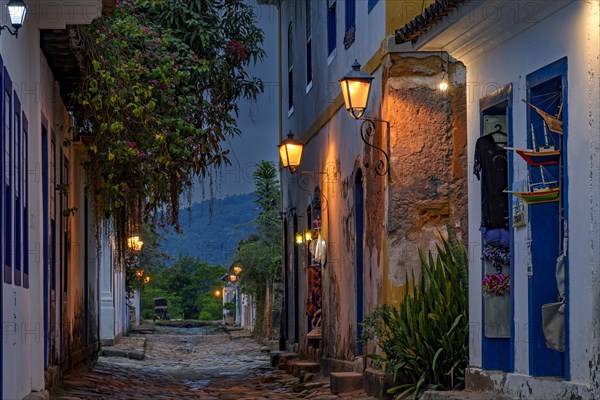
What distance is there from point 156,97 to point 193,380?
5.80 metres

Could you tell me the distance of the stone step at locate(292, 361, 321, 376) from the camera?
787 inches

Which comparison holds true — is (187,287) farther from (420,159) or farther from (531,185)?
(531,185)

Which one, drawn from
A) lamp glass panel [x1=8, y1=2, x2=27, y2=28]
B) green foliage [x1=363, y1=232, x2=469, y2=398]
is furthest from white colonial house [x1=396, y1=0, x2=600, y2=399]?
lamp glass panel [x1=8, y1=2, x2=27, y2=28]

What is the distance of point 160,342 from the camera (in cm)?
3994

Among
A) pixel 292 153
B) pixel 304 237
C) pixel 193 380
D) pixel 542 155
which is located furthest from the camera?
pixel 304 237

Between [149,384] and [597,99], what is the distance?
41.2 feet

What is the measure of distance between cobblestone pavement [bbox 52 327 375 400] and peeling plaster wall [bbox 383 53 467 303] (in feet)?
6.72

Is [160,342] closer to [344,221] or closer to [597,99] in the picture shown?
[344,221]

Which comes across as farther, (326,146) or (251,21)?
(251,21)

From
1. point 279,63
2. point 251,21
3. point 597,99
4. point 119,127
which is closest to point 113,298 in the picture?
point 279,63

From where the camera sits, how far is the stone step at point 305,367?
787 inches

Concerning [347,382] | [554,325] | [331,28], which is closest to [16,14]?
[554,325]

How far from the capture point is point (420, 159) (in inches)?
573

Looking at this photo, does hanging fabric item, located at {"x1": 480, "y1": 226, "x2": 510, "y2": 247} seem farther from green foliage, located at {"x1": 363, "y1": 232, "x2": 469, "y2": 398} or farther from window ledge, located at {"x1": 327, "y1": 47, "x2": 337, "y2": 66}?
window ledge, located at {"x1": 327, "y1": 47, "x2": 337, "y2": 66}
